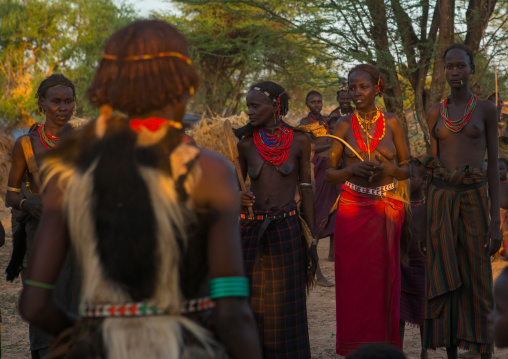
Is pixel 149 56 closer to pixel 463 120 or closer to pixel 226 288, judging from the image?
pixel 226 288

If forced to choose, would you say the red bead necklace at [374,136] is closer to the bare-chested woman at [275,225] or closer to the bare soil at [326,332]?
the bare-chested woman at [275,225]

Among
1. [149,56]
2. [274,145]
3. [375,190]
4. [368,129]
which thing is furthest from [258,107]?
[149,56]

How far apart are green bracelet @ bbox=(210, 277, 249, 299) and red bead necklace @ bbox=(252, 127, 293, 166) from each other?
10.7 feet

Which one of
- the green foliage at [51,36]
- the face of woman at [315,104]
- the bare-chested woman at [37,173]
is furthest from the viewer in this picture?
the green foliage at [51,36]

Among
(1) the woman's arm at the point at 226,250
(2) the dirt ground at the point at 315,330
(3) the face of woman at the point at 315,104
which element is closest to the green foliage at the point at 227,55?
(3) the face of woman at the point at 315,104

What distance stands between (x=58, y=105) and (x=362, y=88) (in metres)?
2.31

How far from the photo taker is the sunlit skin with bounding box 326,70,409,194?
17.2ft

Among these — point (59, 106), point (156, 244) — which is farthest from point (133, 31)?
point (59, 106)

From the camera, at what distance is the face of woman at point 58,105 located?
4969 mm

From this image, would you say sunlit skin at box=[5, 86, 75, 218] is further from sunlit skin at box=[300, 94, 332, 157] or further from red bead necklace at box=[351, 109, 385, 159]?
sunlit skin at box=[300, 94, 332, 157]

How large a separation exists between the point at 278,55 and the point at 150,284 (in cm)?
2100

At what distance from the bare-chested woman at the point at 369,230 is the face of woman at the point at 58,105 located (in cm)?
206

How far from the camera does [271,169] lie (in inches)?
205

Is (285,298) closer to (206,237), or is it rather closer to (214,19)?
(206,237)
